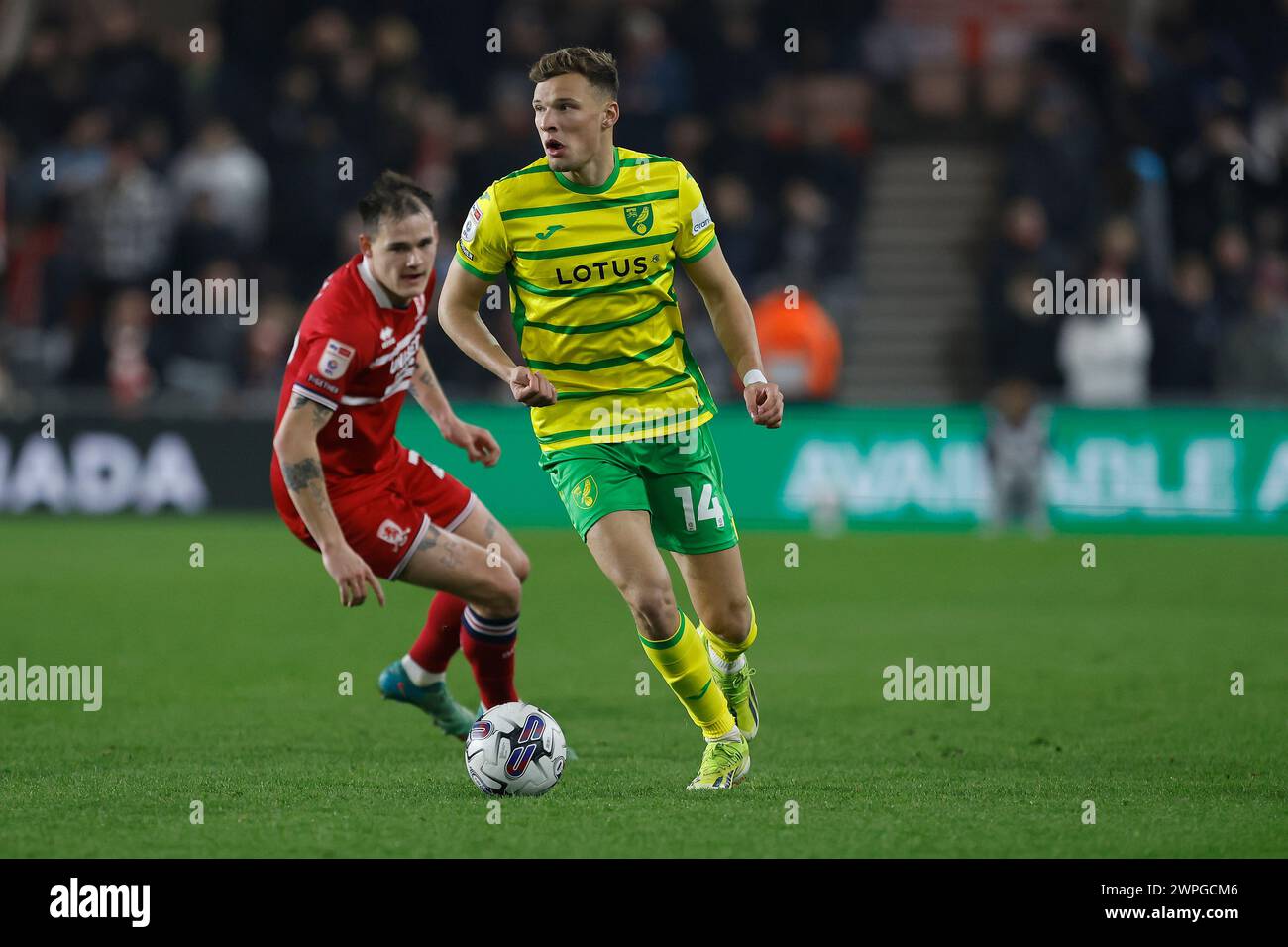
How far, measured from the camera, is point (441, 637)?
26.5 feet

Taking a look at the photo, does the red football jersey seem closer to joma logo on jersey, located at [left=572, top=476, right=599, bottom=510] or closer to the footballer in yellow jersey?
the footballer in yellow jersey

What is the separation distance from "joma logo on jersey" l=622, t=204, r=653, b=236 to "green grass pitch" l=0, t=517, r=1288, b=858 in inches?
80.5

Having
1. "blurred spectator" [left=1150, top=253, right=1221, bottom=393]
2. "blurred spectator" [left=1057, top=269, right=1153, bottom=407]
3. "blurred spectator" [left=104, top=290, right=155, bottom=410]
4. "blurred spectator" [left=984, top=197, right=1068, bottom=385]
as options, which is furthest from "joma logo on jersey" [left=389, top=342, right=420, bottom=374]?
"blurred spectator" [left=104, top=290, right=155, bottom=410]

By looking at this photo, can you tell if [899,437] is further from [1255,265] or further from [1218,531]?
[1255,265]

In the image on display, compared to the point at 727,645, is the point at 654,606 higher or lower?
→ higher

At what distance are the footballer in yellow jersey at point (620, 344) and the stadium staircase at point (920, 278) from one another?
14147 millimetres

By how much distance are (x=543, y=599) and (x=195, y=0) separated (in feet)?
46.1

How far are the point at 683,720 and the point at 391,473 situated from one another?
75.4 inches

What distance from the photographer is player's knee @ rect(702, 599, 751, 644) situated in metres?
7.41

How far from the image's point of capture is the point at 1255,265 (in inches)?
778

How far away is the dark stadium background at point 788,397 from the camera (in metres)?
7.94

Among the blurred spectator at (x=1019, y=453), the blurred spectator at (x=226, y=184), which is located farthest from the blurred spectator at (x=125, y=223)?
the blurred spectator at (x=1019, y=453)

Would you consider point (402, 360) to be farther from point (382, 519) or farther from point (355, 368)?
point (382, 519)

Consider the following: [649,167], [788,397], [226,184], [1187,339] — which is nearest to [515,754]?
[649,167]
